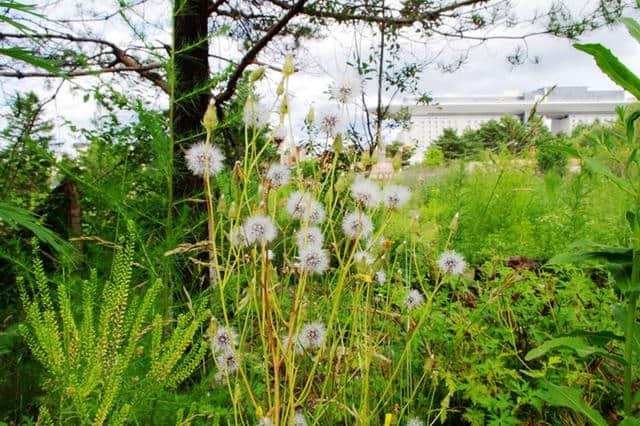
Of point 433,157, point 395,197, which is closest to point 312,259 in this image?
point 395,197

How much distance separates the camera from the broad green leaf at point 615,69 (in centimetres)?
103

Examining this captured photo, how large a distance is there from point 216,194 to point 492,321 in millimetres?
1105

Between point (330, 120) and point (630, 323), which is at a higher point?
point (330, 120)

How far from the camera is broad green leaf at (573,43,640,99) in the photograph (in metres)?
1.03

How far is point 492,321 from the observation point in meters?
1.60

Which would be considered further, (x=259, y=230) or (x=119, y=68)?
(x=119, y=68)

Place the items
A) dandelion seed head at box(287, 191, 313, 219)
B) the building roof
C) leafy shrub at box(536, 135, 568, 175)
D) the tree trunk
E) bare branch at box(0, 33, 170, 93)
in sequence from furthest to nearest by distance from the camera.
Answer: the building roof, bare branch at box(0, 33, 170, 93), the tree trunk, leafy shrub at box(536, 135, 568, 175), dandelion seed head at box(287, 191, 313, 219)

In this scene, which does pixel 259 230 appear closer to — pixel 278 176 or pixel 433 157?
pixel 278 176

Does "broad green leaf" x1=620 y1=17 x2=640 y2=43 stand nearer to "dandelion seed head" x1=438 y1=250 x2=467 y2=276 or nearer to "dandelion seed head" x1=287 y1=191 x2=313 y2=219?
"dandelion seed head" x1=438 y1=250 x2=467 y2=276

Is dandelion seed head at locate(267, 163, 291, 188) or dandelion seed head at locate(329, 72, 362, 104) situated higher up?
dandelion seed head at locate(329, 72, 362, 104)

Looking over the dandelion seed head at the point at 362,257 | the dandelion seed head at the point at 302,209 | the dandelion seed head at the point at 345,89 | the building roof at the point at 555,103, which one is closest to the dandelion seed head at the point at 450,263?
the dandelion seed head at the point at 362,257

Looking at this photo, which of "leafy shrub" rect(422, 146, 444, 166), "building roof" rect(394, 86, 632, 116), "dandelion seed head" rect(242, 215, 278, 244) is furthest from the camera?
"building roof" rect(394, 86, 632, 116)

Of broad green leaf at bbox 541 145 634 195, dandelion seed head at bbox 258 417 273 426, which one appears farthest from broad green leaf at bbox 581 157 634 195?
dandelion seed head at bbox 258 417 273 426

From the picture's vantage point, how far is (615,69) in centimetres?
105
